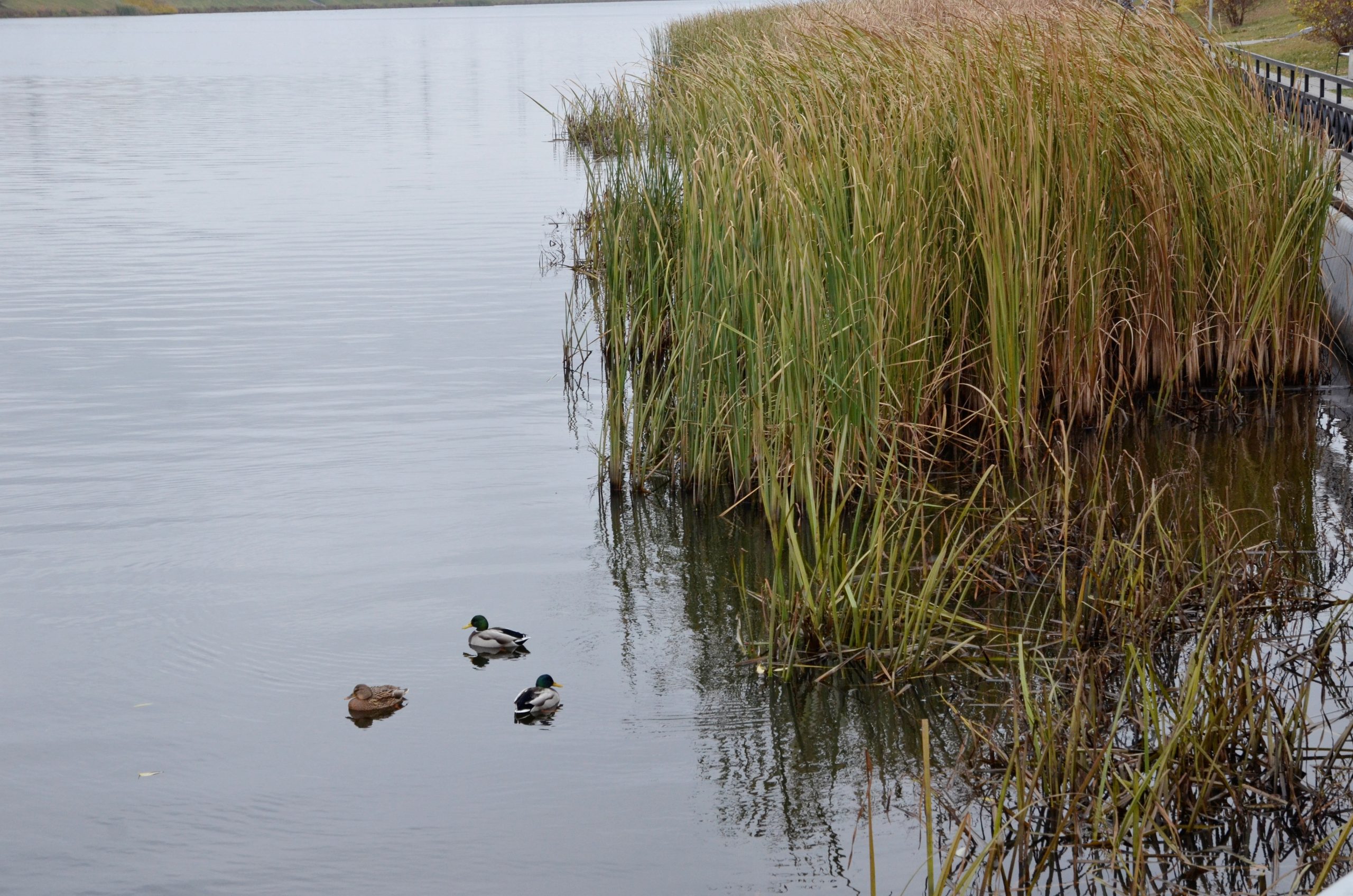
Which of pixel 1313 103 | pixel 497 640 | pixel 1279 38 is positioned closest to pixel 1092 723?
pixel 497 640

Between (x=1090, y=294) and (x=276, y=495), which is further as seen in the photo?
(x=276, y=495)

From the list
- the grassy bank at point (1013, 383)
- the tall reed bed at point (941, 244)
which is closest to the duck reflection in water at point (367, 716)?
the grassy bank at point (1013, 383)

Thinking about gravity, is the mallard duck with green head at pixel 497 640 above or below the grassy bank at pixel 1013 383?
below

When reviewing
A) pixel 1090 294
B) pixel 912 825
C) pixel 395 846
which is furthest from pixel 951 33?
pixel 395 846

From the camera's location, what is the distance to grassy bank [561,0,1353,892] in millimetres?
3826

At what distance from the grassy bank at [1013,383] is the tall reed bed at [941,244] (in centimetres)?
3

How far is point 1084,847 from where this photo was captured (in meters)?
3.70

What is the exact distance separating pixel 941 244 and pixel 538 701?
3379mm

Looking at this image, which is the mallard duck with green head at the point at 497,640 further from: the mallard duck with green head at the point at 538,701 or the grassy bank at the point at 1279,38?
the grassy bank at the point at 1279,38

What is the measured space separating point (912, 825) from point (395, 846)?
1635mm

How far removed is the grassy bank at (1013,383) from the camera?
12.6 feet

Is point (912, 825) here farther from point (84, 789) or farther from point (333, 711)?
point (84, 789)

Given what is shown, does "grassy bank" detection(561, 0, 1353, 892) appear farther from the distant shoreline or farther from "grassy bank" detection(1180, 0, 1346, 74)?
the distant shoreline

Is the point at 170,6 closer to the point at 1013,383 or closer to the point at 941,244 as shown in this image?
the point at 941,244
